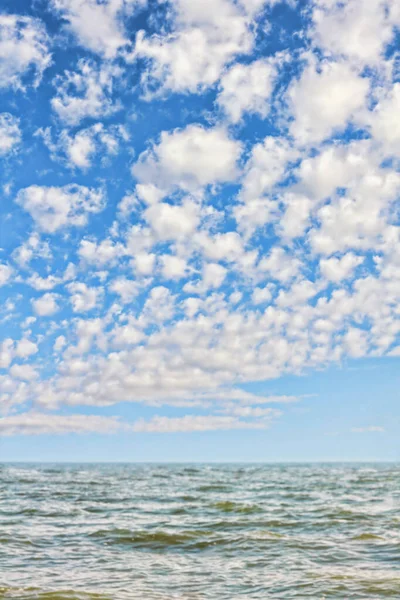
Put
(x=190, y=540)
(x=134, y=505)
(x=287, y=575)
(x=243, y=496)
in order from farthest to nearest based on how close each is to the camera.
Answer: (x=243, y=496) < (x=134, y=505) < (x=190, y=540) < (x=287, y=575)

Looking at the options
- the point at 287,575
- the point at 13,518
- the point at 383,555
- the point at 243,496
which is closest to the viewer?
the point at 287,575

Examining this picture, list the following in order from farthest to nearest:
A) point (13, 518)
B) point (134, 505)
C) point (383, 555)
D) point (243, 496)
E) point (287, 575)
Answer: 1. point (243, 496)
2. point (134, 505)
3. point (13, 518)
4. point (383, 555)
5. point (287, 575)

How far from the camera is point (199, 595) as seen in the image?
10.2 m

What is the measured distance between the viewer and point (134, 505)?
86.2 feet

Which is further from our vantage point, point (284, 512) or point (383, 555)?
point (284, 512)

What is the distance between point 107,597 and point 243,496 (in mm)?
22448

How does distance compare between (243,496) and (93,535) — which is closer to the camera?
(93,535)

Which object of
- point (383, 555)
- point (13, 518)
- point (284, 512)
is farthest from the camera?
point (284, 512)

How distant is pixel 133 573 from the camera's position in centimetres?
1208

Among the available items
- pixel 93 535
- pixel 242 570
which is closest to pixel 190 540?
pixel 93 535

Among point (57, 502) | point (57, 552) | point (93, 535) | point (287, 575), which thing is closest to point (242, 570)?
point (287, 575)

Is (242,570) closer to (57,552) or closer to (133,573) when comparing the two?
(133,573)

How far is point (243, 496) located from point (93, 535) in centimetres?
1582

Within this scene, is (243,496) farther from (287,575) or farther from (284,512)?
(287,575)
